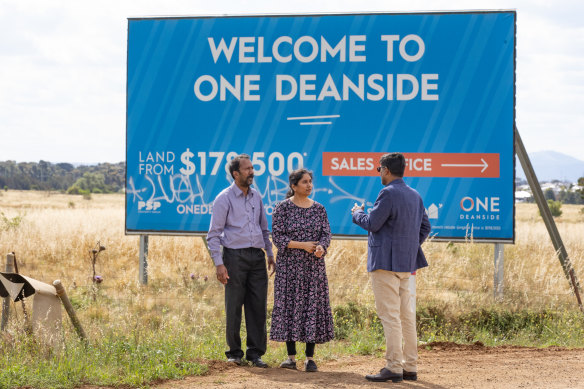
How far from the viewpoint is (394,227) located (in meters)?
6.24

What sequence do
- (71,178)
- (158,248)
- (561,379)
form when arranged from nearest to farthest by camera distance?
(561,379) → (158,248) → (71,178)

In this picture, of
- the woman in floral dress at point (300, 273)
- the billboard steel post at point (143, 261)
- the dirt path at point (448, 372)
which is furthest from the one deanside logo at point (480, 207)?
the billboard steel post at point (143, 261)

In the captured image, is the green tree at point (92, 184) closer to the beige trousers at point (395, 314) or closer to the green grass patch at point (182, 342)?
the green grass patch at point (182, 342)

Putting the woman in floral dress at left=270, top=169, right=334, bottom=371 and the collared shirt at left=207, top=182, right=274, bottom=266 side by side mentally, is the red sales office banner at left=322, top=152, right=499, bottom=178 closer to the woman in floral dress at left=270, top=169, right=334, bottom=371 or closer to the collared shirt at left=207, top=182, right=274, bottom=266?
the collared shirt at left=207, top=182, right=274, bottom=266

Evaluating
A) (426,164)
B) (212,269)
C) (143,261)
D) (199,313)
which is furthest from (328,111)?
(143,261)

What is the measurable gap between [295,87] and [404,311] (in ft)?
17.8

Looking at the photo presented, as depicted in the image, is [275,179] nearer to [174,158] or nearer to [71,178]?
[174,158]

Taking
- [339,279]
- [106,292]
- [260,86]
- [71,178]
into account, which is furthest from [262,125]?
[71,178]

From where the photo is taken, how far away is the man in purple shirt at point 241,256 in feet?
22.7

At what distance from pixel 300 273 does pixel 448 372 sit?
1.71 meters

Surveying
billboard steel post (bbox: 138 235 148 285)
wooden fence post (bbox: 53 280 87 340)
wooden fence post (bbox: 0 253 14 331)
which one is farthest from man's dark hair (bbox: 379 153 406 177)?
billboard steel post (bbox: 138 235 148 285)

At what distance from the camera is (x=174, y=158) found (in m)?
11.3

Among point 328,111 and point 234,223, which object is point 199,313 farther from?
point 328,111

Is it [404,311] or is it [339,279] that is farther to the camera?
[339,279]
